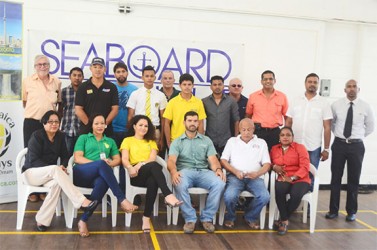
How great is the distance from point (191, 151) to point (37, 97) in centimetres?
178

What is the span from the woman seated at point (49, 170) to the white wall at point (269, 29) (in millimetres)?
1469

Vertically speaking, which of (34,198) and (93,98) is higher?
(93,98)

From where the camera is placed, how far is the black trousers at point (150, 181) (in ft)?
11.3

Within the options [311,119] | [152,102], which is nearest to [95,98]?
[152,102]

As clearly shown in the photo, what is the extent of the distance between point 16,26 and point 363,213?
4653mm

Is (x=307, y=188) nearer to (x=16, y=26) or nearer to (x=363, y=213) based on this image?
(x=363, y=213)

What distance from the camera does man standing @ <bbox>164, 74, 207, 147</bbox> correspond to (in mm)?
4008

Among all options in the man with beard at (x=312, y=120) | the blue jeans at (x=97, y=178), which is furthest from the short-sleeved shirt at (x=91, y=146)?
the man with beard at (x=312, y=120)

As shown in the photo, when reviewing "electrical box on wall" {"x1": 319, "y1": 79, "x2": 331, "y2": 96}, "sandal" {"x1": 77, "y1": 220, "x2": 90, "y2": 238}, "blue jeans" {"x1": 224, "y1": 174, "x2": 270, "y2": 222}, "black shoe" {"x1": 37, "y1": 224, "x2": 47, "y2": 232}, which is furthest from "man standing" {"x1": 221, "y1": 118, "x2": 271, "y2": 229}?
"electrical box on wall" {"x1": 319, "y1": 79, "x2": 331, "y2": 96}

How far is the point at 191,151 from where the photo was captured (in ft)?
12.4

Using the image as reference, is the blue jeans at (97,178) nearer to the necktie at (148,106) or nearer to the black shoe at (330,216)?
the necktie at (148,106)

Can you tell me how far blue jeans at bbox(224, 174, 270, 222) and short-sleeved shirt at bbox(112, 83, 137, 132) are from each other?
1.42 meters

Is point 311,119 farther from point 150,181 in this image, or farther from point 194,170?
point 150,181

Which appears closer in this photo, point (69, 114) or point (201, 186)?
point (201, 186)
